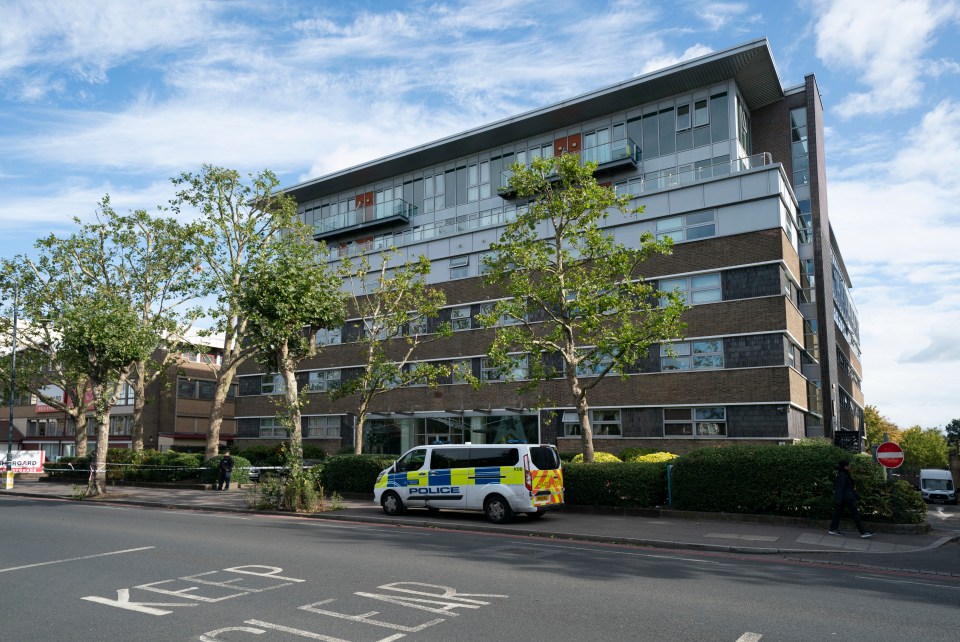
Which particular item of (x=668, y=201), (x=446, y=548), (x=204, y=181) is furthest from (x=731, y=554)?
(x=204, y=181)

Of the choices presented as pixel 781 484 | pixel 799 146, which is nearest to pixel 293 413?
pixel 781 484

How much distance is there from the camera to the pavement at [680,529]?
13.2 metres

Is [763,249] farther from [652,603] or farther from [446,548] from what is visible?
[652,603]

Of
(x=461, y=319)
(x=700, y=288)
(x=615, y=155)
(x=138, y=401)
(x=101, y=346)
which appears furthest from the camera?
(x=461, y=319)

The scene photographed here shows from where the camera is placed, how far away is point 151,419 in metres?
54.7

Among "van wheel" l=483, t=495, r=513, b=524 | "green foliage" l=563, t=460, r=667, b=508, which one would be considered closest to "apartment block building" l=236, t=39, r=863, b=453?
A: "green foliage" l=563, t=460, r=667, b=508

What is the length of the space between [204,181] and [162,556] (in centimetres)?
2444

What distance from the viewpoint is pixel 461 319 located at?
37.9m

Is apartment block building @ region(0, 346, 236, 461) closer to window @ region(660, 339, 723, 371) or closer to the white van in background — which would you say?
window @ region(660, 339, 723, 371)

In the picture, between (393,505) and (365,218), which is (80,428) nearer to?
(365,218)

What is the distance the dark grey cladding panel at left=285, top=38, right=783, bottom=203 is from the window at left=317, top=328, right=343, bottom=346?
9.84 meters

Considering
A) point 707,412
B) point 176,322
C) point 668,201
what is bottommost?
point 707,412

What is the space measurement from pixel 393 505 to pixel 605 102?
82.5 ft

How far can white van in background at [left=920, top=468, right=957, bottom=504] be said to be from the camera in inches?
1670
